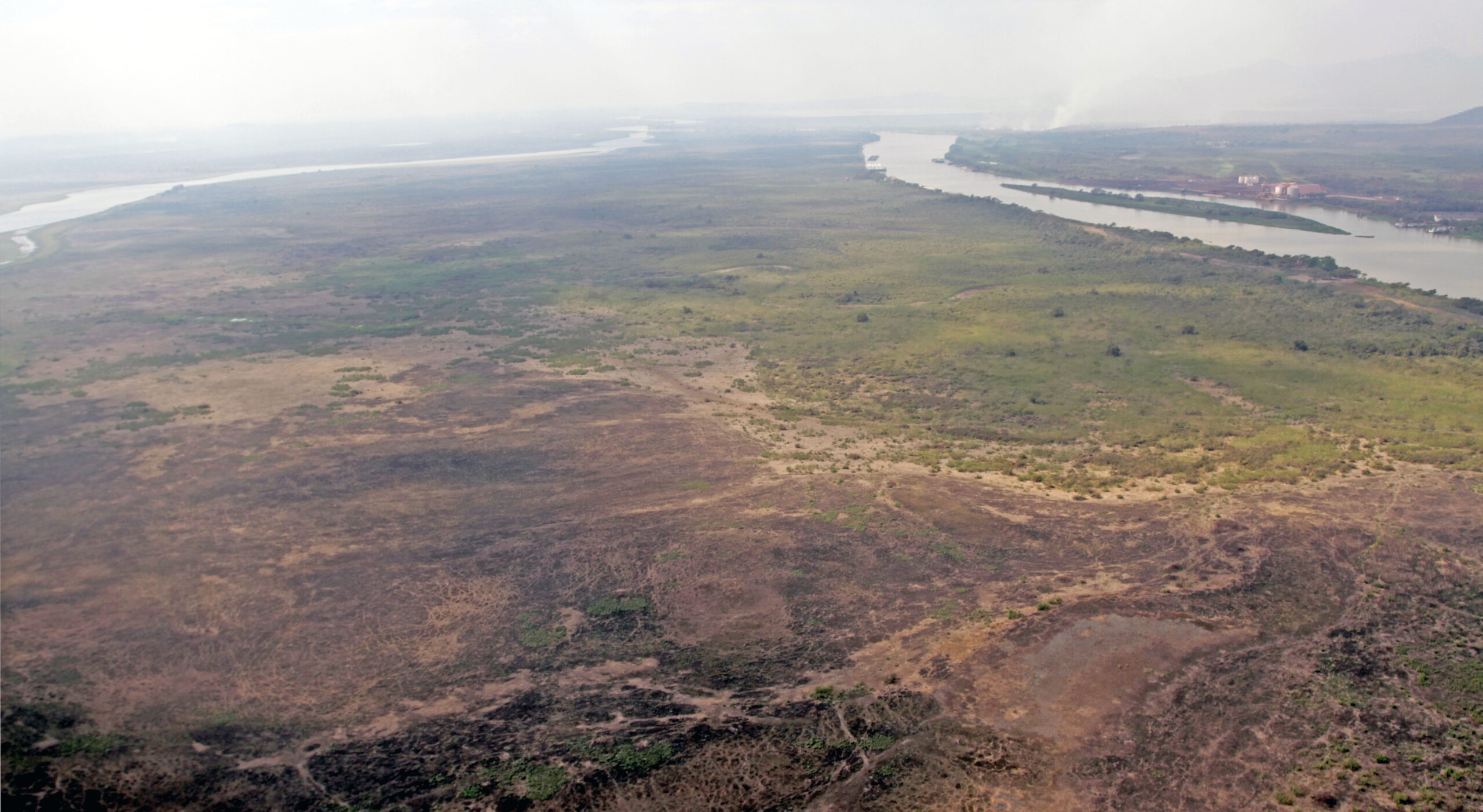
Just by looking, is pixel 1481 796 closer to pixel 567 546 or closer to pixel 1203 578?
pixel 1203 578

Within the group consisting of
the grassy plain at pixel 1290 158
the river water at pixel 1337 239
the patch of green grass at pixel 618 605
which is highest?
the grassy plain at pixel 1290 158

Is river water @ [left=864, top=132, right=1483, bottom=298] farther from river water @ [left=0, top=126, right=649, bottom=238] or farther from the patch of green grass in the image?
river water @ [left=0, top=126, right=649, bottom=238]

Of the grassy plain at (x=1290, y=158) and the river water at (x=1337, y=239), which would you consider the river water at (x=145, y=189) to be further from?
the river water at (x=1337, y=239)

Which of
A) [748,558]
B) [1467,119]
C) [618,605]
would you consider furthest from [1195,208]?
[1467,119]

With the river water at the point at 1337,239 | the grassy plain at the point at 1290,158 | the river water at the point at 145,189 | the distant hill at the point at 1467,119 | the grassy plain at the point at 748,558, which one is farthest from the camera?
the distant hill at the point at 1467,119

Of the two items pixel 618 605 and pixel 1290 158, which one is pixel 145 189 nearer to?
pixel 618 605

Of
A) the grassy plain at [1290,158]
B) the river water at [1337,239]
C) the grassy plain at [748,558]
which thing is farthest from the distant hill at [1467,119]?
the grassy plain at [748,558]
